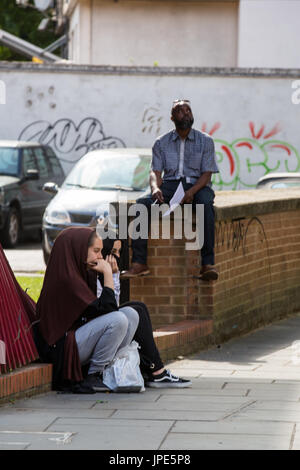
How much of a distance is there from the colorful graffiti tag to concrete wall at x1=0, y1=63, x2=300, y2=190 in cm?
2

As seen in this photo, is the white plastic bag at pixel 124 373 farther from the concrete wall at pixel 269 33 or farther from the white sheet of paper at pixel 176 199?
the concrete wall at pixel 269 33

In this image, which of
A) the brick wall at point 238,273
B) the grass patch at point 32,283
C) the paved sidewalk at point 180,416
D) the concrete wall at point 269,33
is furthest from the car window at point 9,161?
the paved sidewalk at point 180,416

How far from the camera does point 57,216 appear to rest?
15.3 meters

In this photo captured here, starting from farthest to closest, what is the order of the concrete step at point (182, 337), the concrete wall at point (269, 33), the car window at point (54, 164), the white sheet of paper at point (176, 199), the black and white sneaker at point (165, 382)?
1. the concrete wall at point (269, 33)
2. the car window at point (54, 164)
3. the white sheet of paper at point (176, 199)
4. the concrete step at point (182, 337)
5. the black and white sneaker at point (165, 382)

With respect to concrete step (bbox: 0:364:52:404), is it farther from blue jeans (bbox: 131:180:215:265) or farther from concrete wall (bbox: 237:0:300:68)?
concrete wall (bbox: 237:0:300:68)

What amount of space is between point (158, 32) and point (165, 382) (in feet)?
75.4

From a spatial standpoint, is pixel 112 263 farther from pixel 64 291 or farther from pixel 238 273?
pixel 238 273

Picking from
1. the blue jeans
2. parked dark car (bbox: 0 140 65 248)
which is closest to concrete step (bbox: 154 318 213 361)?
the blue jeans

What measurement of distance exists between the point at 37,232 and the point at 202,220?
452 inches

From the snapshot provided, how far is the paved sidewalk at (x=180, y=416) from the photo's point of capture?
5.58m

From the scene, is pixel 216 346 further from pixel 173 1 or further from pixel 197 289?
pixel 173 1

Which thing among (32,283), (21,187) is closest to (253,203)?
(32,283)

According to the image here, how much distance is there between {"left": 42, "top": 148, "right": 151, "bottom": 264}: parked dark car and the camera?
49.9ft

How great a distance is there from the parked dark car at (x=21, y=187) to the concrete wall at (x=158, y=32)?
955cm
